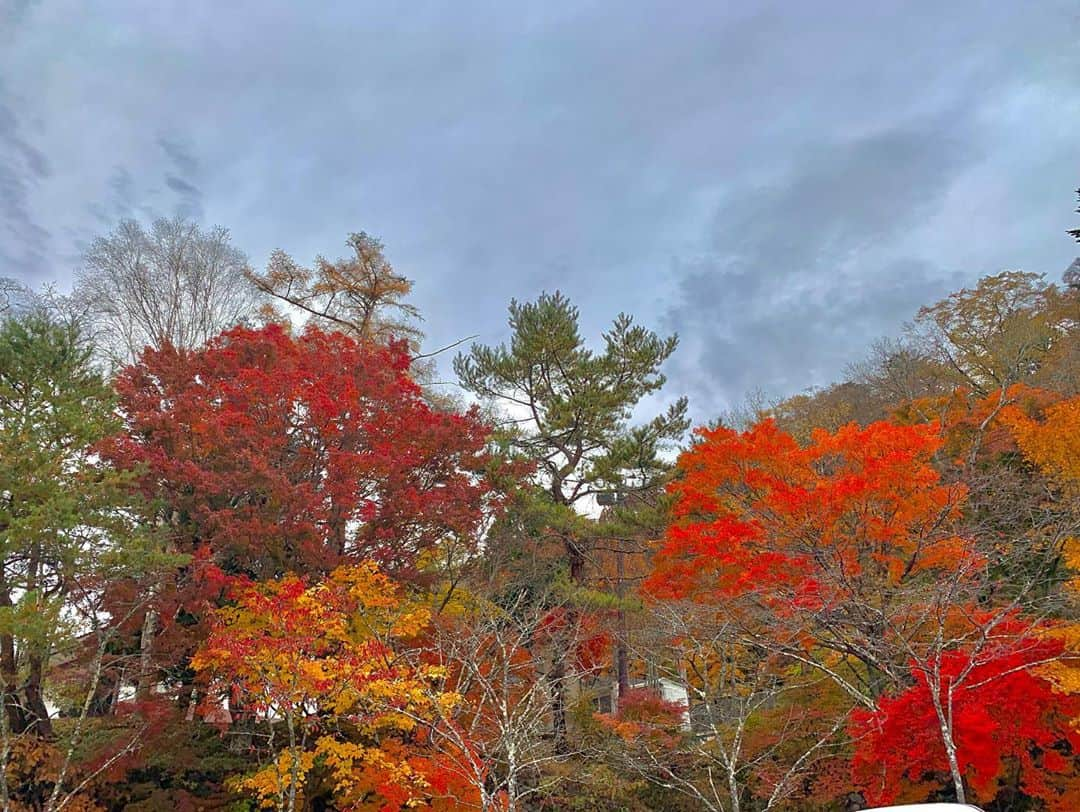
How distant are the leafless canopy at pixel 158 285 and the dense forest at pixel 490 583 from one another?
134mm

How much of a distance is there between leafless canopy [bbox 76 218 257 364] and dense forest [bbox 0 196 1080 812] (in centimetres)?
13

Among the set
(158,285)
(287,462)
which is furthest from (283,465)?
(158,285)

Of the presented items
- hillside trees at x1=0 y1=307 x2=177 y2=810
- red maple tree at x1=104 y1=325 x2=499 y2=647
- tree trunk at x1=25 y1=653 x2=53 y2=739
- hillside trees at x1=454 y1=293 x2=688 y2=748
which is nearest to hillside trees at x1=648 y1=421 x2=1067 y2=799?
hillside trees at x1=454 y1=293 x2=688 y2=748

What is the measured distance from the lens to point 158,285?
61.0 feet

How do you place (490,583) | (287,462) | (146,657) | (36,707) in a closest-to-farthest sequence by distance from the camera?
(36,707), (146,657), (287,462), (490,583)

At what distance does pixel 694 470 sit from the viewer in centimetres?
1527

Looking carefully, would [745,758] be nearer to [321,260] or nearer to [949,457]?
[949,457]

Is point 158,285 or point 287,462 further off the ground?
point 158,285

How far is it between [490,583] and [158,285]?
43.2 ft

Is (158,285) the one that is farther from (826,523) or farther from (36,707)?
(826,523)

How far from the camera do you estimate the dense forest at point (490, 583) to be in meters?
10.1

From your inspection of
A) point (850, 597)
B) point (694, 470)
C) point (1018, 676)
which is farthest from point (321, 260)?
point (1018, 676)

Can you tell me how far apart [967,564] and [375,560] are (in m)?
10.3

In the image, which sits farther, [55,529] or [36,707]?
[36,707]
